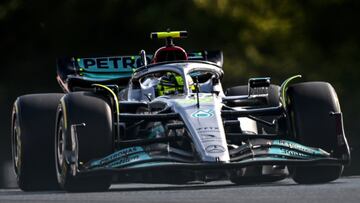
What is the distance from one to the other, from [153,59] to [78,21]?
28.2ft

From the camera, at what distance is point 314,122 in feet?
54.2

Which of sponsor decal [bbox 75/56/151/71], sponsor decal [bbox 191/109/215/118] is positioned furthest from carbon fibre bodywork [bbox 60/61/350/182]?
sponsor decal [bbox 75/56/151/71]

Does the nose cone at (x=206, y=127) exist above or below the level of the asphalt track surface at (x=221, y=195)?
above

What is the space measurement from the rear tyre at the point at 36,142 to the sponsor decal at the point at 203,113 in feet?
6.42

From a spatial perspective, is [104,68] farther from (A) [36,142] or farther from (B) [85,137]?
(B) [85,137]

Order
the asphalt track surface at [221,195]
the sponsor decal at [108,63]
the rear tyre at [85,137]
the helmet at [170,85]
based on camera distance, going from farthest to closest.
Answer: the sponsor decal at [108,63] → the helmet at [170,85] → the rear tyre at [85,137] → the asphalt track surface at [221,195]

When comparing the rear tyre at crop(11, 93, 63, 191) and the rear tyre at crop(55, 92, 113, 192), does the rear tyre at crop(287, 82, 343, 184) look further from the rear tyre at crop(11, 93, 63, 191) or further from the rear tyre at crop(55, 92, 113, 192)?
the rear tyre at crop(11, 93, 63, 191)

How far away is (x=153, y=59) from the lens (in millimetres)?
19062

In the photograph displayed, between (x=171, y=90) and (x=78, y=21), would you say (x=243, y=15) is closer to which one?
(x=78, y=21)

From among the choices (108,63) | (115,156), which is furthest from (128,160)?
(108,63)

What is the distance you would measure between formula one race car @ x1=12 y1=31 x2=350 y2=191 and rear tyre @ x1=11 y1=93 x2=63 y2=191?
1 cm

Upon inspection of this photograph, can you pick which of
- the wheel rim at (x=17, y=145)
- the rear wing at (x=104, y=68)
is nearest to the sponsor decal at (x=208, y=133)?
the wheel rim at (x=17, y=145)

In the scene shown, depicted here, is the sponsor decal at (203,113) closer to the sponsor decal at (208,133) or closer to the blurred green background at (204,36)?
the sponsor decal at (208,133)

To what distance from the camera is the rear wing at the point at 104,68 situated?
20.1 metres
